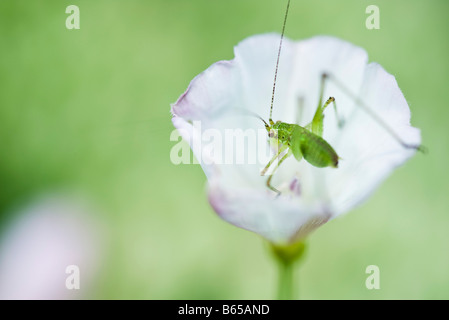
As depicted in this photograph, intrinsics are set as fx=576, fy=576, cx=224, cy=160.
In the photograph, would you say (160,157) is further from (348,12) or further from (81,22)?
(348,12)

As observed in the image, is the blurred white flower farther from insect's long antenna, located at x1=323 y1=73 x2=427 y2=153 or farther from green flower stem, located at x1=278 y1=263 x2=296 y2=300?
insect's long antenna, located at x1=323 y1=73 x2=427 y2=153

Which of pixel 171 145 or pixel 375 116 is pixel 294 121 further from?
pixel 171 145

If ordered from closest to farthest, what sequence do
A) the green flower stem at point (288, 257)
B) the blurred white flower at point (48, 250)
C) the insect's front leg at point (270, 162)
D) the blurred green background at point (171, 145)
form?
the green flower stem at point (288, 257) < the insect's front leg at point (270, 162) < the blurred white flower at point (48, 250) < the blurred green background at point (171, 145)

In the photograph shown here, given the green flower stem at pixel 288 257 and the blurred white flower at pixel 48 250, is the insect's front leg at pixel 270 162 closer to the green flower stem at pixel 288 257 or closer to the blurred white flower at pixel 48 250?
the green flower stem at pixel 288 257

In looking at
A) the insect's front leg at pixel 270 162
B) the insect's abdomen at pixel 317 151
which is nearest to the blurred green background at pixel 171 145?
the insect's front leg at pixel 270 162

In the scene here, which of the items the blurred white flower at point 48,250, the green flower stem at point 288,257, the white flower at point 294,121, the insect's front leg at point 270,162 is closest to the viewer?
the white flower at point 294,121

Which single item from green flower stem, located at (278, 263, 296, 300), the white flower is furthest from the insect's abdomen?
green flower stem, located at (278, 263, 296, 300)

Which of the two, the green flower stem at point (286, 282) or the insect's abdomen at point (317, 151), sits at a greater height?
the insect's abdomen at point (317, 151)

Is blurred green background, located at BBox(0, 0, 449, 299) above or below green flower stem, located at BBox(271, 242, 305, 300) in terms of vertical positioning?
above
